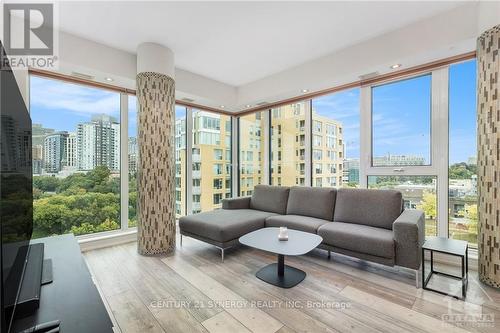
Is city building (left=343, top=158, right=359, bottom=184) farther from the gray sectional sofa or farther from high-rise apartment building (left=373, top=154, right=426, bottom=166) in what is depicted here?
the gray sectional sofa

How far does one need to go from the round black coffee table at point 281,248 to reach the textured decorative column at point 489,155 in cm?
152

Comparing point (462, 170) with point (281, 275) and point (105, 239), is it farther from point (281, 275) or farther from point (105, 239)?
point (105, 239)

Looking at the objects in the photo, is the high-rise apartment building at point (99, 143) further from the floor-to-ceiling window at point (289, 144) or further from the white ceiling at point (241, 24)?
the floor-to-ceiling window at point (289, 144)

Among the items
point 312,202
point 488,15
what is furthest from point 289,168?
point 488,15

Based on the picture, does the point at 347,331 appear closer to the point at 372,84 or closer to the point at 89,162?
the point at 372,84

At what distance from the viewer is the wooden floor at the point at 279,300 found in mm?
1694

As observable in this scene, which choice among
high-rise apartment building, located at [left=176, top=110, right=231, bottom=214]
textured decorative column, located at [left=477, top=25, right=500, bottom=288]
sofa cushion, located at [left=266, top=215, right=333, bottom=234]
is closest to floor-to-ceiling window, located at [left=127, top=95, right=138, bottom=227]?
high-rise apartment building, located at [left=176, top=110, right=231, bottom=214]

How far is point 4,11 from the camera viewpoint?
2363 millimetres

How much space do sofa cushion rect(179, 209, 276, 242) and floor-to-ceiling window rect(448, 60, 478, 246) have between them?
233 centimetres

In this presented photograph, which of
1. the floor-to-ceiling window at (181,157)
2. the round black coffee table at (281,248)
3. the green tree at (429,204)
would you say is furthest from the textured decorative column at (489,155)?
the floor-to-ceiling window at (181,157)

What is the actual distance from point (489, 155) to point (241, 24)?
2.82m

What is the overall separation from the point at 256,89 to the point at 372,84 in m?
1.92

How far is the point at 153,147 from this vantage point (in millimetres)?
3133

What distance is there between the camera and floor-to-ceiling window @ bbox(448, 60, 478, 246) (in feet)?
8.78
